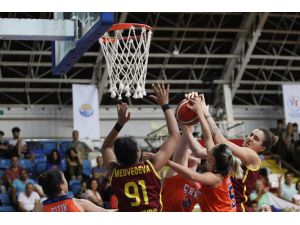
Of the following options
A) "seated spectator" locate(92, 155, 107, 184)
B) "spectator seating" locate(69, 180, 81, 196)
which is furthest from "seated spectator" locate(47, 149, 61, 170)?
"seated spectator" locate(92, 155, 107, 184)

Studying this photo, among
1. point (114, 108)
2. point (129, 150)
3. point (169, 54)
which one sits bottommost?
point (129, 150)

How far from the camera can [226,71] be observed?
16.2 m

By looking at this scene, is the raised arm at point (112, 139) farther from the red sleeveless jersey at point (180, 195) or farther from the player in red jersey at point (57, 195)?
the red sleeveless jersey at point (180, 195)

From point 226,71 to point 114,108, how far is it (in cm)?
300

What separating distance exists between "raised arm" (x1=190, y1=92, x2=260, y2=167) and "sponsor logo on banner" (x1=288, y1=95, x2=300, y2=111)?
10.3m

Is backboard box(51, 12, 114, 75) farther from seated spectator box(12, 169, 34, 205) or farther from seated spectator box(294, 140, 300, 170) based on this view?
seated spectator box(294, 140, 300, 170)

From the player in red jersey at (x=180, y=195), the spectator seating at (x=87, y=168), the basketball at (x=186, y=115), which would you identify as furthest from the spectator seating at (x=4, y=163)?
the basketball at (x=186, y=115)

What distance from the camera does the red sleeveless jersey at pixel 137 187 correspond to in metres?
4.17

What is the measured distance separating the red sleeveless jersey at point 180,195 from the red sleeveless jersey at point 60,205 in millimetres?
1097

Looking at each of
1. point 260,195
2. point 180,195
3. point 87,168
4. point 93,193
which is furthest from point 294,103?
point 180,195

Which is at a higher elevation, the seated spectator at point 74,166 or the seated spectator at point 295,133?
the seated spectator at point 295,133

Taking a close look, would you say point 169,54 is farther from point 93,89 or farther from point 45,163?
point 45,163

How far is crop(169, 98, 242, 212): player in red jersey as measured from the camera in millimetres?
4178

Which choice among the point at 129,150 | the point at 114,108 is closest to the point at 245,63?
the point at 114,108
